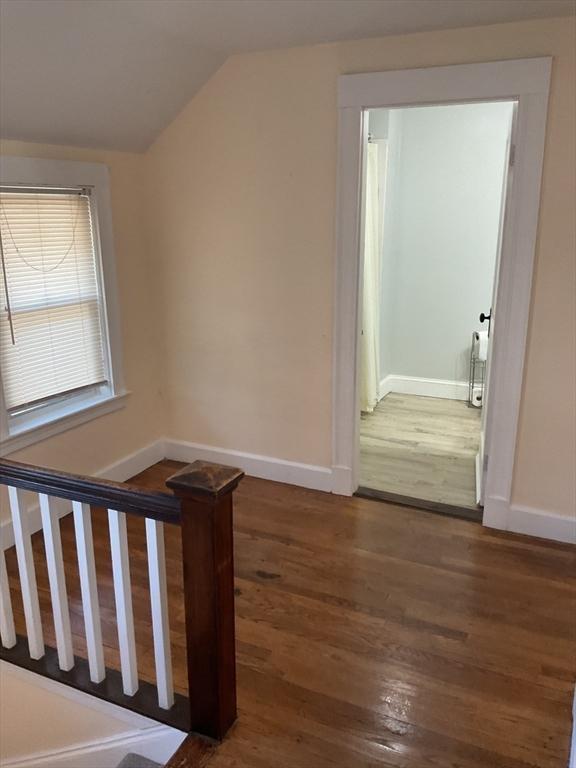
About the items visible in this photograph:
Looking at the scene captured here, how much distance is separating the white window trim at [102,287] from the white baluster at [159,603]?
1.49 meters

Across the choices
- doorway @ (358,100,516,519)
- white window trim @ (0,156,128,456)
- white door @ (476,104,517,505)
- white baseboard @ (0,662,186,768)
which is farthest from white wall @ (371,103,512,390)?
white baseboard @ (0,662,186,768)

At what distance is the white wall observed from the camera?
4793 millimetres

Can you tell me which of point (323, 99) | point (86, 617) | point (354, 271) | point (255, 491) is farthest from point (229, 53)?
point (86, 617)

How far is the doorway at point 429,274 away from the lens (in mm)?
4602

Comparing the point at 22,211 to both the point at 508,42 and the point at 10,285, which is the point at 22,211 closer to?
the point at 10,285

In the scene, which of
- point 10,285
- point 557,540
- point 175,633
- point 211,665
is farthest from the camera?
point 557,540

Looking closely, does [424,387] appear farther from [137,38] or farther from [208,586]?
[208,586]

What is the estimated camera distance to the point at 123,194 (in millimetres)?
3516

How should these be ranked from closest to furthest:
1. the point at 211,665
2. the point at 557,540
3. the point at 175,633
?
1. the point at 211,665
2. the point at 175,633
3. the point at 557,540

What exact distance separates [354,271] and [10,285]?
1.70 m

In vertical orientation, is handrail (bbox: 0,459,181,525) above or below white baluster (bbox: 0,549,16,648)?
above

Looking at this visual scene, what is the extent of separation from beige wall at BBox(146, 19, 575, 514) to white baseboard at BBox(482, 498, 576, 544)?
6cm

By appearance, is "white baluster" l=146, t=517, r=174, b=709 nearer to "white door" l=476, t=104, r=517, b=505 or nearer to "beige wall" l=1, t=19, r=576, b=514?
"beige wall" l=1, t=19, r=576, b=514

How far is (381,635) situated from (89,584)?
46.0 inches
